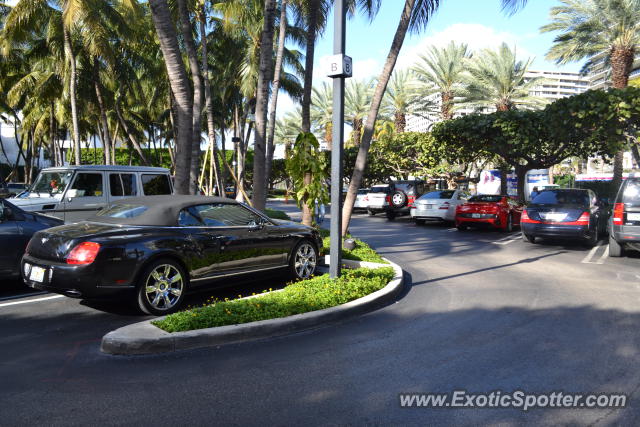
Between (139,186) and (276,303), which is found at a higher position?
(139,186)

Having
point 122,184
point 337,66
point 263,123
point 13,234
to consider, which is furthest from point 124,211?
point 263,123

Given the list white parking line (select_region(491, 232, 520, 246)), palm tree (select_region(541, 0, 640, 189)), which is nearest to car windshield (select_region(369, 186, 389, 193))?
white parking line (select_region(491, 232, 520, 246))

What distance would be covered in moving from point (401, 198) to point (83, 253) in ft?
59.5

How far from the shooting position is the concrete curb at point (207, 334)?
4.77 meters

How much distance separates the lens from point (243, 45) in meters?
28.5

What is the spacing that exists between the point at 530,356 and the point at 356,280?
2.85m

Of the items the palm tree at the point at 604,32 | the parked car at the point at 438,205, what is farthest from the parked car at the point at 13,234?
the palm tree at the point at 604,32

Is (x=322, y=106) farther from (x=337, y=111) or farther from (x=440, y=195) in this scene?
(x=337, y=111)

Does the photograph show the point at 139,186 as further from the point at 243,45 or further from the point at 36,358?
the point at 243,45

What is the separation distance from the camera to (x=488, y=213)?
54.8 ft

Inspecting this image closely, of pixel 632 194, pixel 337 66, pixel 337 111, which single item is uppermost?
pixel 337 66

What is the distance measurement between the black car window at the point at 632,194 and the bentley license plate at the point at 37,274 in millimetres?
10616

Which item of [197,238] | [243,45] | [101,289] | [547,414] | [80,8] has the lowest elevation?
[547,414]

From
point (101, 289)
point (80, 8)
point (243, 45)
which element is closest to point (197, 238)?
point (101, 289)
